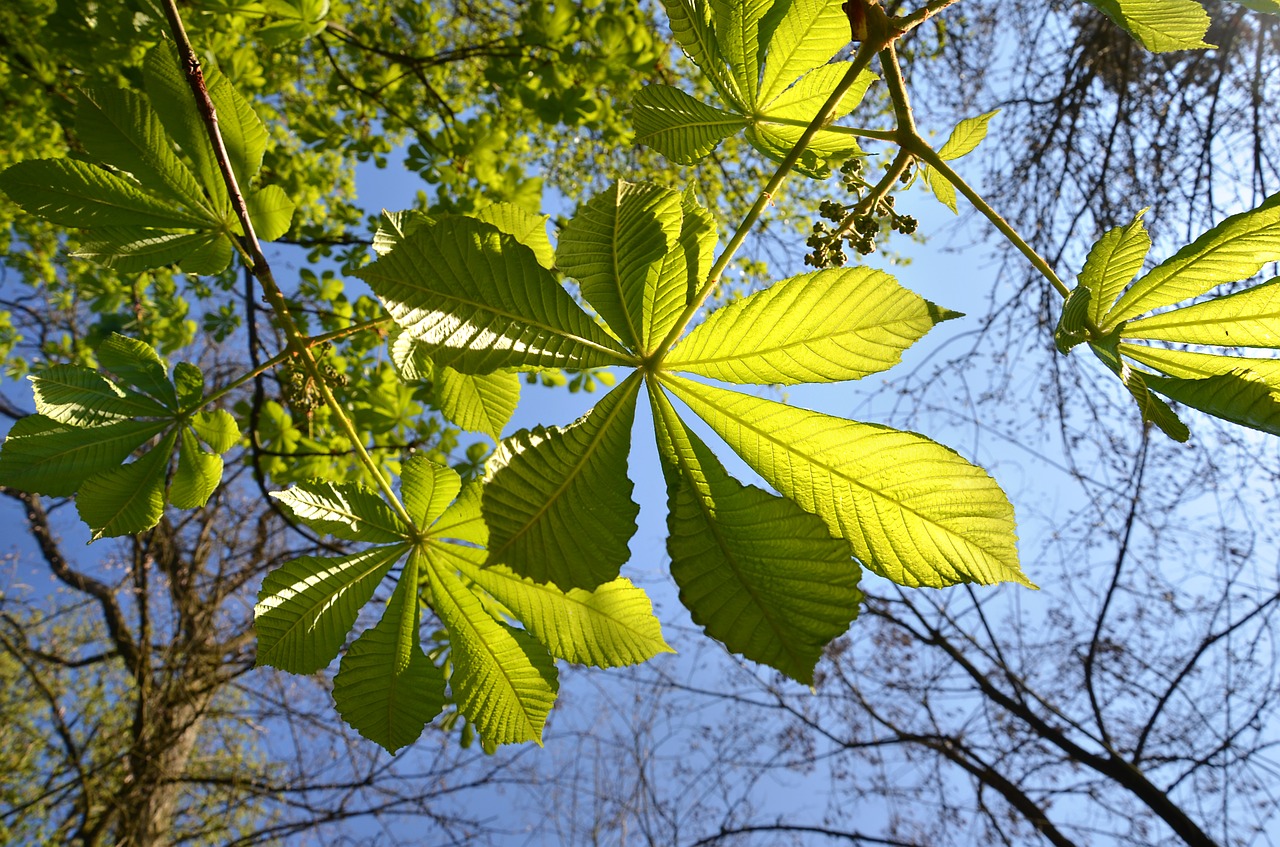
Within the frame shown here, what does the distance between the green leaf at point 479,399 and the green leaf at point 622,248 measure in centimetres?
50

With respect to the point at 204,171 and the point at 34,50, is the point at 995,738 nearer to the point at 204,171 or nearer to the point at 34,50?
the point at 204,171

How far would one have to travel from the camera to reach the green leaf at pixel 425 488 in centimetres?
113

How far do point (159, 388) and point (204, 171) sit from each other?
1.27 feet

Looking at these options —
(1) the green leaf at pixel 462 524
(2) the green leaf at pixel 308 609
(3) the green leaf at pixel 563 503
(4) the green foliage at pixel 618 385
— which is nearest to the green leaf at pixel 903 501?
(4) the green foliage at pixel 618 385

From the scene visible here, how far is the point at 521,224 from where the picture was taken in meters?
1.19

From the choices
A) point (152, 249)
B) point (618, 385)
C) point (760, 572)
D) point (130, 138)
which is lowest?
point (760, 572)

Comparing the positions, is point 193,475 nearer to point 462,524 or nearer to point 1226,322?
point 462,524

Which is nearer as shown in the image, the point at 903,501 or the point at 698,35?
the point at 903,501

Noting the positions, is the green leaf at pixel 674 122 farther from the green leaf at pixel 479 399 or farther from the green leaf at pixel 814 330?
the green leaf at pixel 479 399

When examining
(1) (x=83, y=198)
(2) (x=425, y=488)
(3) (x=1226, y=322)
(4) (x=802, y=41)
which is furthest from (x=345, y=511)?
(3) (x=1226, y=322)

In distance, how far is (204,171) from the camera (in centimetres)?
120

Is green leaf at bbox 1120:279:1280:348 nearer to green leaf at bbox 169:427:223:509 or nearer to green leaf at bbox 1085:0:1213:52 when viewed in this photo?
green leaf at bbox 1085:0:1213:52

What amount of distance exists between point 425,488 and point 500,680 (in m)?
0.32

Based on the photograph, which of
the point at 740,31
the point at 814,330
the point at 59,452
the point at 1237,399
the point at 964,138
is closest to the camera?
the point at 1237,399
